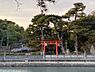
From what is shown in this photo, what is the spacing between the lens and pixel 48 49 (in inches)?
2333

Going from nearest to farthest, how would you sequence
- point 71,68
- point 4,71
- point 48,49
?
point 4,71 < point 71,68 < point 48,49

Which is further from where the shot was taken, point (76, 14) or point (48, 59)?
point (76, 14)

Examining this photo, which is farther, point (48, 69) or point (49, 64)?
point (48, 69)

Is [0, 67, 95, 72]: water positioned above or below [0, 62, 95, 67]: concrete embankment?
below

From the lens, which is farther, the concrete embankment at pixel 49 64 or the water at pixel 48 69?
the concrete embankment at pixel 49 64

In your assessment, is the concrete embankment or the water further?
the concrete embankment

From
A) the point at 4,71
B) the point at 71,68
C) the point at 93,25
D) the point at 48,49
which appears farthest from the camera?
the point at 48,49

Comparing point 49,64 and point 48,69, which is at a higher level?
point 49,64

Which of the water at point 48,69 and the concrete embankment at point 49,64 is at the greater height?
the concrete embankment at point 49,64

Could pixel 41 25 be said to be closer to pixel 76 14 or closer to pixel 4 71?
pixel 76 14

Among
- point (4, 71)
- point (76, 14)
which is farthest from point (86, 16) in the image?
point (4, 71)

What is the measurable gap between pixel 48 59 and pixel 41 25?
242 inches

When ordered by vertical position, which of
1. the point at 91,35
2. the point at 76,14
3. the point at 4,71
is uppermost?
the point at 76,14

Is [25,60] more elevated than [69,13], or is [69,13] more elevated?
[69,13]
